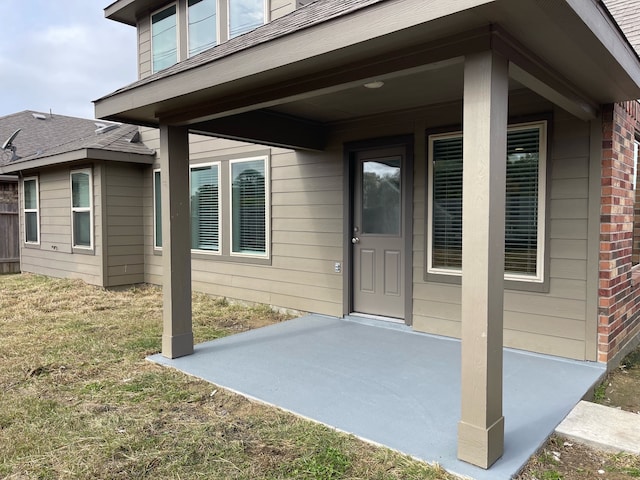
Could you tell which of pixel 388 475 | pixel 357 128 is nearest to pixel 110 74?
pixel 357 128

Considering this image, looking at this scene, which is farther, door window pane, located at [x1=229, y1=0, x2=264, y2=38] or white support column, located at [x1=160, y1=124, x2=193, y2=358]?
door window pane, located at [x1=229, y1=0, x2=264, y2=38]

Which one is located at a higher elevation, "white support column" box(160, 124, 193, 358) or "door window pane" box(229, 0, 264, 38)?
"door window pane" box(229, 0, 264, 38)

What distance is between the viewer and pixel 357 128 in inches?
204

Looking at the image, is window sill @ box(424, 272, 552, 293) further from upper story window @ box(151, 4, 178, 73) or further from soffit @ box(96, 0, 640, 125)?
upper story window @ box(151, 4, 178, 73)

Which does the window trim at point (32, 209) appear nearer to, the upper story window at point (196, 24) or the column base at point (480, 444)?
the upper story window at point (196, 24)

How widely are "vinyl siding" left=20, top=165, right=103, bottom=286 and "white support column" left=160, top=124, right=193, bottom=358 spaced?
14.5ft

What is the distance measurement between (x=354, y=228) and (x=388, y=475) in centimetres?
338

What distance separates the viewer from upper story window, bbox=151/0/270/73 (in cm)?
647

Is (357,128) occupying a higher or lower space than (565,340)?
higher

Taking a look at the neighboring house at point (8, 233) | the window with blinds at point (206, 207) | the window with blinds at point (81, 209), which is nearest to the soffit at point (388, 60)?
the window with blinds at point (206, 207)

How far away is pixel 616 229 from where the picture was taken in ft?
12.7

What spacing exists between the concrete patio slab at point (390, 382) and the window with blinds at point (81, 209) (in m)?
4.84

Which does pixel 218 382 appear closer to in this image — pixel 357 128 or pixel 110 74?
pixel 357 128

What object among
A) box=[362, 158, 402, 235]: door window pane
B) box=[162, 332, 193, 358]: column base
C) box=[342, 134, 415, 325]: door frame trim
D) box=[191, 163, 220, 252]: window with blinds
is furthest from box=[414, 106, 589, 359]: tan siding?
box=[191, 163, 220, 252]: window with blinds
